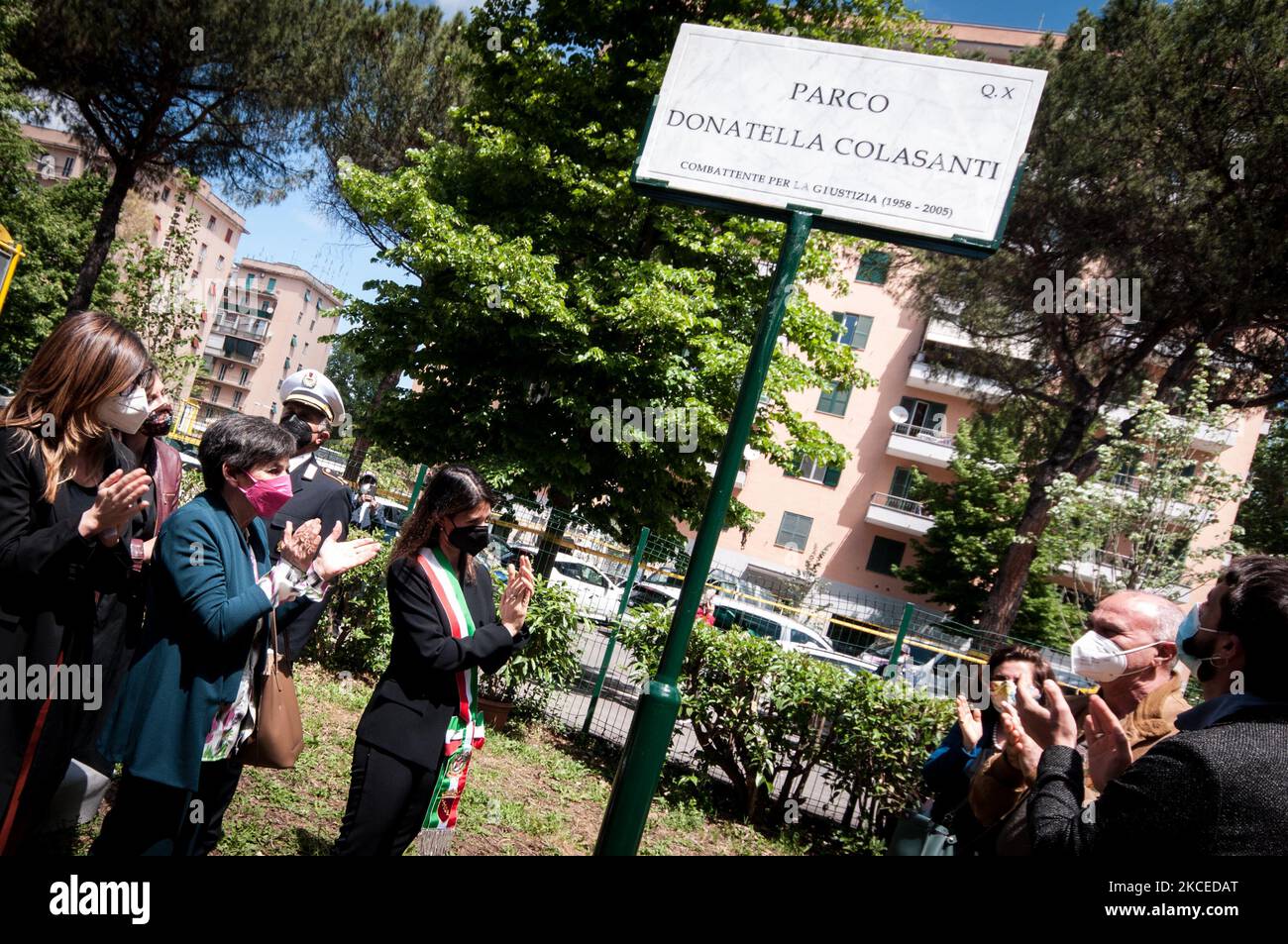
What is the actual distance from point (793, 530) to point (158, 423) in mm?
35174

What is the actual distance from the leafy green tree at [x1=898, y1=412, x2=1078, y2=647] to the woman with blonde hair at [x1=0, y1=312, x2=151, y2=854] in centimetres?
2927

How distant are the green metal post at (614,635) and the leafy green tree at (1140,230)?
10972 millimetres

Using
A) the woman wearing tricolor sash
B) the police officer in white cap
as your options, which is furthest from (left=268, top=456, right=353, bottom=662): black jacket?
the woman wearing tricolor sash

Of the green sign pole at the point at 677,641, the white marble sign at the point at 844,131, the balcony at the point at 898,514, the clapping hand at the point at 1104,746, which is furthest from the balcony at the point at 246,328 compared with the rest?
the clapping hand at the point at 1104,746

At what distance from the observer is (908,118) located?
325 centimetres

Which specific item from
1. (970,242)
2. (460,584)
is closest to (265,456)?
(460,584)

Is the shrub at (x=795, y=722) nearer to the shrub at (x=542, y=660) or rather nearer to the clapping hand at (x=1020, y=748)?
the shrub at (x=542, y=660)

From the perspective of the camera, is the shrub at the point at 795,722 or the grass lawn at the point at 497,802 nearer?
the grass lawn at the point at 497,802

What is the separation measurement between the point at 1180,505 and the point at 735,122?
583 inches

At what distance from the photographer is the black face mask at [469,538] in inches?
122

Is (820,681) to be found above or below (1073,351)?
below

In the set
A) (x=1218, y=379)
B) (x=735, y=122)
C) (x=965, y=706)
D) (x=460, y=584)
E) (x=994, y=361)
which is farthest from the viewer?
(x=994, y=361)

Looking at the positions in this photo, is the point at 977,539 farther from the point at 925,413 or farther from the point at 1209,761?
the point at 1209,761
